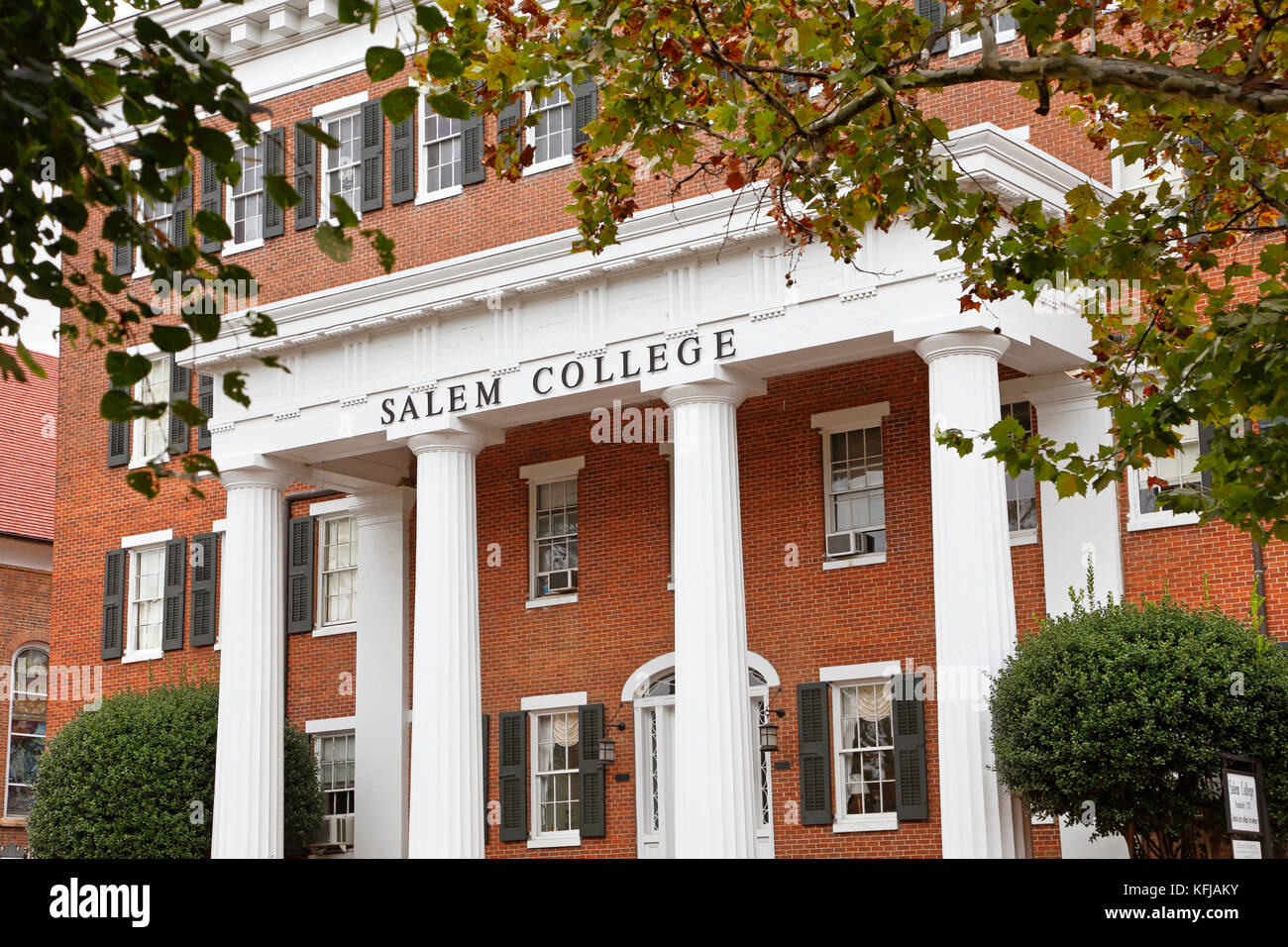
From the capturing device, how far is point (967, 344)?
67.9 feet

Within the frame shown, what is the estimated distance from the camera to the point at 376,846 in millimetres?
27969

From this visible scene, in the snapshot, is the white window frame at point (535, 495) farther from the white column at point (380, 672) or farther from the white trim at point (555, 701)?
the white column at point (380, 672)

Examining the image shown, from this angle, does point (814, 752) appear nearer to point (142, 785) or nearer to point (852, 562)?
point (852, 562)

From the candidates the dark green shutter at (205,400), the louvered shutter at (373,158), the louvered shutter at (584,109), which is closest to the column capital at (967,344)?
the louvered shutter at (584,109)

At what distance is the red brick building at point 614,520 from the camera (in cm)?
2144

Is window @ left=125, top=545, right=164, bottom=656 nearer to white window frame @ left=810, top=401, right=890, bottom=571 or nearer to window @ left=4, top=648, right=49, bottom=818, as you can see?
window @ left=4, top=648, right=49, bottom=818

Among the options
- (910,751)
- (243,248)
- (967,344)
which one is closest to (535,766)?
(910,751)

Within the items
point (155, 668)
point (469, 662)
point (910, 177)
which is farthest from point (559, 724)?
point (910, 177)

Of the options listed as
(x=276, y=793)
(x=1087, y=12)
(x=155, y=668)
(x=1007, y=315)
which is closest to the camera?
(x=1087, y=12)

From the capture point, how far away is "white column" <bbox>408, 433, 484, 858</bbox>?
2367 centimetres

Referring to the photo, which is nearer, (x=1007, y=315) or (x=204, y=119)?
(x=1007, y=315)

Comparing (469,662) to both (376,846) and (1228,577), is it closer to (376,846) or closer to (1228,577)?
(376,846)
